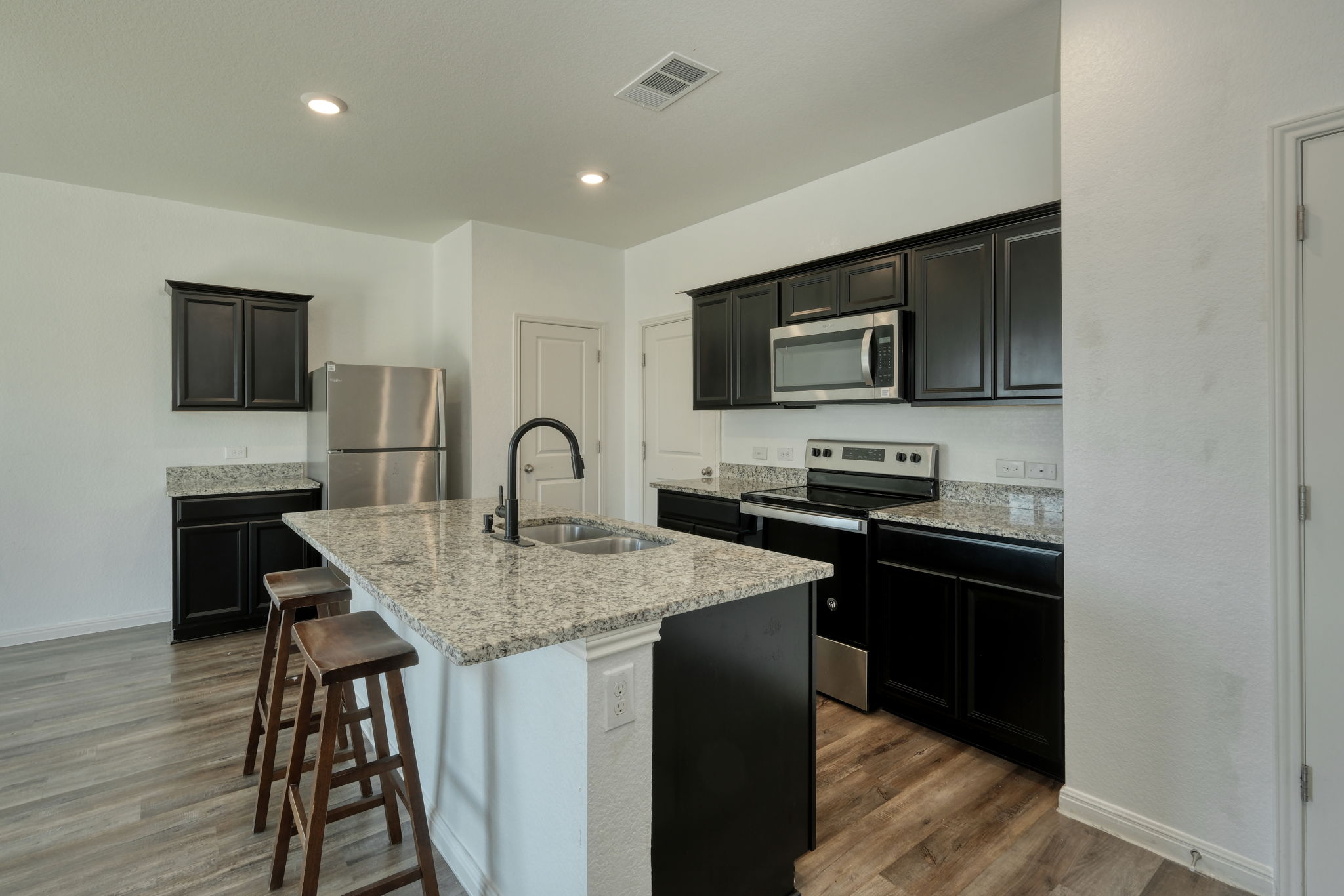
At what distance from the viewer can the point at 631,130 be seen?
3141 millimetres

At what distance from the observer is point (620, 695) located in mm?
1292

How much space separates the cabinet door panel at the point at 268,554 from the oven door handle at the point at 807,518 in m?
2.80

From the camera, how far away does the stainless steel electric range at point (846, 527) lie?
9.36 ft

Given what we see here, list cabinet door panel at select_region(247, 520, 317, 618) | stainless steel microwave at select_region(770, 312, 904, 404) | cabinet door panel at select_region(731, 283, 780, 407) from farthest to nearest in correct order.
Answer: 1. cabinet door panel at select_region(247, 520, 317, 618)
2. cabinet door panel at select_region(731, 283, 780, 407)
3. stainless steel microwave at select_region(770, 312, 904, 404)

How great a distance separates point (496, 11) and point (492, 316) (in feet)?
8.17

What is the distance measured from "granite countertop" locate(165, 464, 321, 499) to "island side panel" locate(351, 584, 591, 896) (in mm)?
2540

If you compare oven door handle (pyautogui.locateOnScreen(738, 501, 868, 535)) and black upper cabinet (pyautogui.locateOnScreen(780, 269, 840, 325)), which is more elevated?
black upper cabinet (pyautogui.locateOnScreen(780, 269, 840, 325))

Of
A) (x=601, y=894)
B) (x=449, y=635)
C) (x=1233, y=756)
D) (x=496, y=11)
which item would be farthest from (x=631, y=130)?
(x=1233, y=756)

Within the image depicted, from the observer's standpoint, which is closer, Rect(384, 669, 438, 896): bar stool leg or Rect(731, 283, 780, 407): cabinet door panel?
Rect(384, 669, 438, 896): bar stool leg

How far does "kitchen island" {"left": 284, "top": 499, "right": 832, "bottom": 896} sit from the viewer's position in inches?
50.1

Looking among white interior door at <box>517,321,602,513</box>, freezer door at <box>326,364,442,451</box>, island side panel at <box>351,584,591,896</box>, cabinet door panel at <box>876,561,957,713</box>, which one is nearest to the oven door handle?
cabinet door panel at <box>876,561,957,713</box>

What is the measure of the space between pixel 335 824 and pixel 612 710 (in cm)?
144

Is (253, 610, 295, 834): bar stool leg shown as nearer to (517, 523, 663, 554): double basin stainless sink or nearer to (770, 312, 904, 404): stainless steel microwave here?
(517, 523, 663, 554): double basin stainless sink

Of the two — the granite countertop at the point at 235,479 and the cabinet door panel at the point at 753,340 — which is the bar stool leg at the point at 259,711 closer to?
the granite countertop at the point at 235,479
